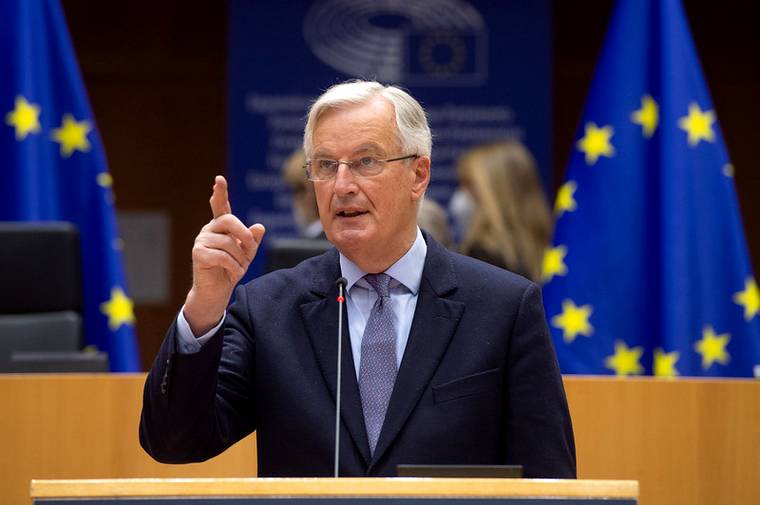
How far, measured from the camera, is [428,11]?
22.5 ft

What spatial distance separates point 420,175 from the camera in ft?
8.59

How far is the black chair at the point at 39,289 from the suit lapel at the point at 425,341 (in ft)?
7.23

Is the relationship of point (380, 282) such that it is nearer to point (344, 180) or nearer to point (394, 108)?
point (344, 180)

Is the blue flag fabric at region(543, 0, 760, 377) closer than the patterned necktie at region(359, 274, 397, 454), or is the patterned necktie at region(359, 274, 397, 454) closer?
the patterned necktie at region(359, 274, 397, 454)

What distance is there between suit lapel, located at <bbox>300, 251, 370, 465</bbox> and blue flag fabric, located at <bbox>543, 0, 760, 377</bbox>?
1933 mm

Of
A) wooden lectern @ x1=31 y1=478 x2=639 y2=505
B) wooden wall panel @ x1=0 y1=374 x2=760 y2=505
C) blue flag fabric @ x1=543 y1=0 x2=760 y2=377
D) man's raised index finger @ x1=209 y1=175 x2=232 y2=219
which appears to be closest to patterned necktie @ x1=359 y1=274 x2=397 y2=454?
man's raised index finger @ x1=209 y1=175 x2=232 y2=219

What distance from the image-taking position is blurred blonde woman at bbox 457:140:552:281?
4656 mm

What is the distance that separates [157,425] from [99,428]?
1021 mm

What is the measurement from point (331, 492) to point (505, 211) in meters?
3.06

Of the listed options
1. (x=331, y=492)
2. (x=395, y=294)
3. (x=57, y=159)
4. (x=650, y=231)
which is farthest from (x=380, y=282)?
(x=57, y=159)

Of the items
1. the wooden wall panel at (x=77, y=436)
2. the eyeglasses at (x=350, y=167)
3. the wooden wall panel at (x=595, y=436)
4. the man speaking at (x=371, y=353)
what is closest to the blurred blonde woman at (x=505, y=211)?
the wooden wall panel at (x=595, y=436)

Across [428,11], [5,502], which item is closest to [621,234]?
[5,502]

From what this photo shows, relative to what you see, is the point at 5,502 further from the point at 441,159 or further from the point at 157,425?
the point at 441,159

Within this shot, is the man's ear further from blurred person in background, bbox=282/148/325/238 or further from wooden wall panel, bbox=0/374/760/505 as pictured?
blurred person in background, bbox=282/148/325/238
